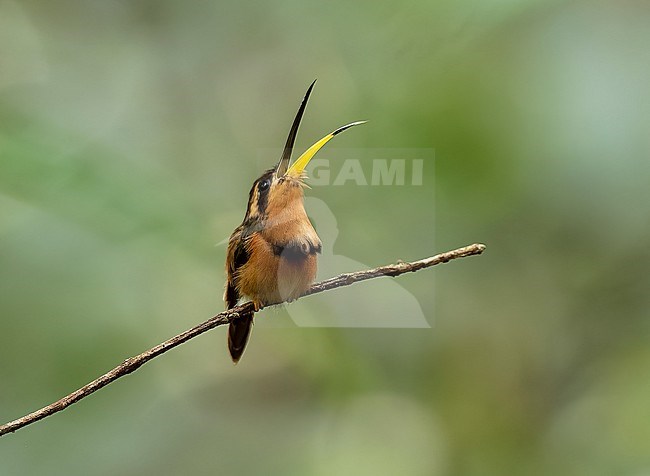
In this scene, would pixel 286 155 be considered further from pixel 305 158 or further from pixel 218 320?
pixel 218 320

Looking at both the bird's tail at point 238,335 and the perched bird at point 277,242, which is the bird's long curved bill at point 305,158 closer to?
the perched bird at point 277,242

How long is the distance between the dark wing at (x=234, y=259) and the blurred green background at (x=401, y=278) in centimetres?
6

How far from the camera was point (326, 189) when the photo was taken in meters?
0.73

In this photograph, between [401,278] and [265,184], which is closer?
[265,184]

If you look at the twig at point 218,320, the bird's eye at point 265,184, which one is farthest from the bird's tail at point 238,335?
the bird's eye at point 265,184

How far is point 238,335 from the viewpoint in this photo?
74 cm

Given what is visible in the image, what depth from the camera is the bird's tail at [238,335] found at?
0.72m

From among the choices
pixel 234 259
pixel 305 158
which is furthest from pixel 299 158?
pixel 234 259

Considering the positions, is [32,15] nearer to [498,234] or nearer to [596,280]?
[498,234]

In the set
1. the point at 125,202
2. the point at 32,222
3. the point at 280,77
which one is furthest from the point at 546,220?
the point at 32,222

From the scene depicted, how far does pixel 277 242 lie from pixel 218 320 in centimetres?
11

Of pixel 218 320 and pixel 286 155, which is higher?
pixel 286 155

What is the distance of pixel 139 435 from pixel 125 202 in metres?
0.25

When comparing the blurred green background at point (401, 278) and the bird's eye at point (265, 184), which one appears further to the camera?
the blurred green background at point (401, 278)
